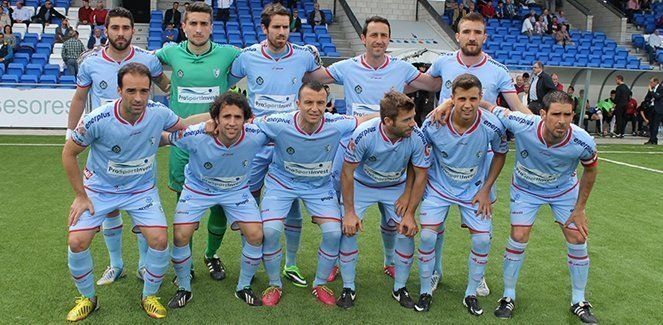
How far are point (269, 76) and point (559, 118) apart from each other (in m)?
2.14

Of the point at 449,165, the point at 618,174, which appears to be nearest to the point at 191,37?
the point at 449,165

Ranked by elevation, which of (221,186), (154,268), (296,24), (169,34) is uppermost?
(296,24)

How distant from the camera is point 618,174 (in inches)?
406

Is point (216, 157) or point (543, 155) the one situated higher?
point (543, 155)

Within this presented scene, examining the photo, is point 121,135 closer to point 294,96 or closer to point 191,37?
point 191,37

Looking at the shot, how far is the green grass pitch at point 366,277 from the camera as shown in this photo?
4.10 m

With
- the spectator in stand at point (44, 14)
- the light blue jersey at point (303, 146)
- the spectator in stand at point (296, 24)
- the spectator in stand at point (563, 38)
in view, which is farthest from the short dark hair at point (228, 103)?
the spectator in stand at point (563, 38)

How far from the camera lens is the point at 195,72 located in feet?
15.1

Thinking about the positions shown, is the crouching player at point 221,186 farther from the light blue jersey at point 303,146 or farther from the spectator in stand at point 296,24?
the spectator in stand at point 296,24

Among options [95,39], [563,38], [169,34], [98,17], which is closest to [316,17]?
[169,34]

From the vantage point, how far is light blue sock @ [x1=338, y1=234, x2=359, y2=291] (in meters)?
4.34

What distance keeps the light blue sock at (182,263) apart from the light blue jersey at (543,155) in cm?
240

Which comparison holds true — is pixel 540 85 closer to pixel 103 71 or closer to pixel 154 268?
pixel 103 71

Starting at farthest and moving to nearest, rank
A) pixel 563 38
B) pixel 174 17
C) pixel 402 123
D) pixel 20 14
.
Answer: pixel 563 38 < pixel 174 17 < pixel 20 14 < pixel 402 123
